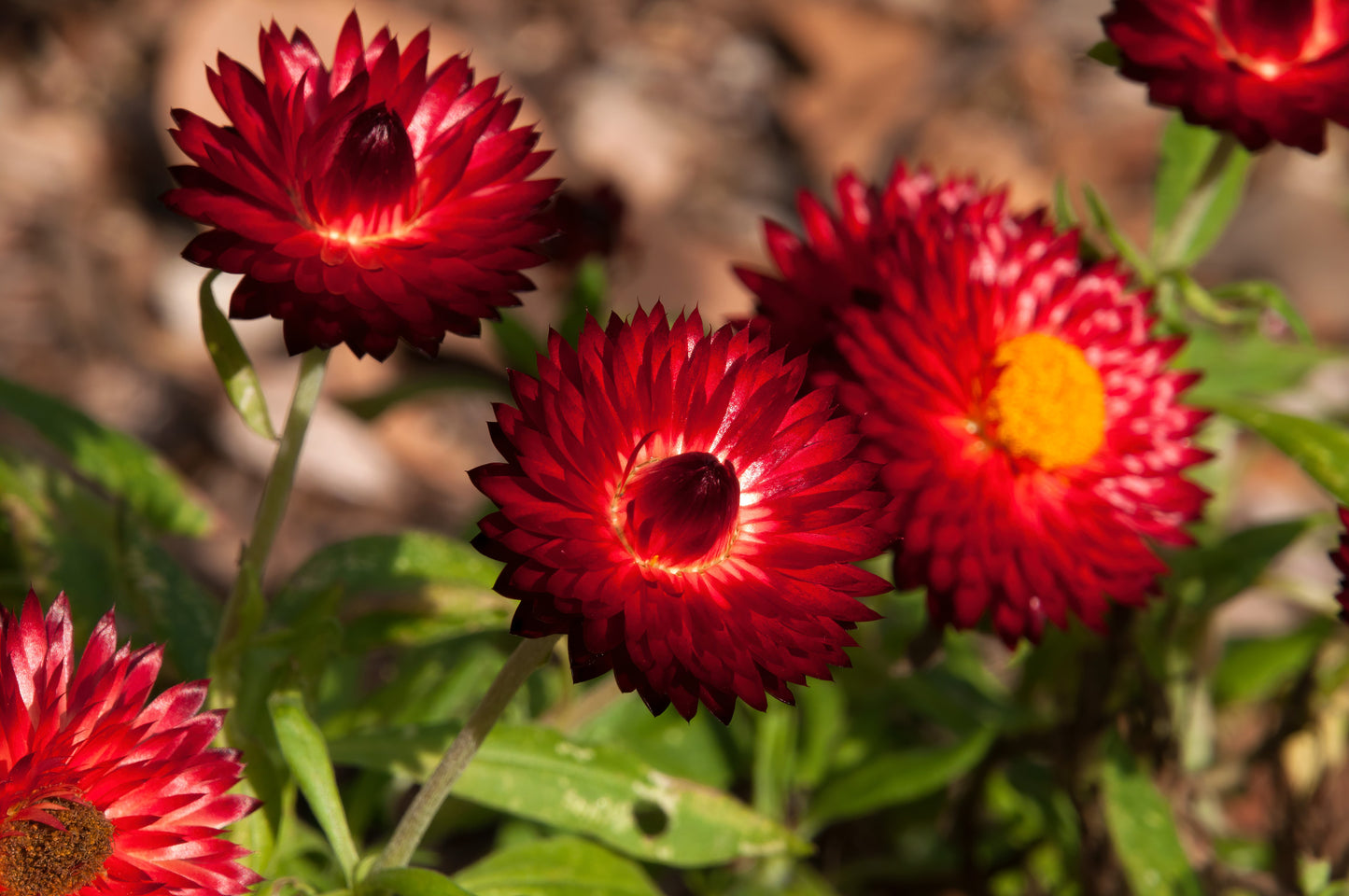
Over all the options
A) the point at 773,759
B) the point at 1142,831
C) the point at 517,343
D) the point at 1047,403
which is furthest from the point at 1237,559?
the point at 517,343

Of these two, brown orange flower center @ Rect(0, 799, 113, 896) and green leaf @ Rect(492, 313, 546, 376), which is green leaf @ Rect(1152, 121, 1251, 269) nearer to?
green leaf @ Rect(492, 313, 546, 376)

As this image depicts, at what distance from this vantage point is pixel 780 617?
1.18 metres

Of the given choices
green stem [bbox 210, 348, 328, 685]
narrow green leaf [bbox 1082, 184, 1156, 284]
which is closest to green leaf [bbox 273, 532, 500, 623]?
green stem [bbox 210, 348, 328, 685]

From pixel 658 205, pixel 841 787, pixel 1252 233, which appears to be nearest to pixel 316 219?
pixel 841 787

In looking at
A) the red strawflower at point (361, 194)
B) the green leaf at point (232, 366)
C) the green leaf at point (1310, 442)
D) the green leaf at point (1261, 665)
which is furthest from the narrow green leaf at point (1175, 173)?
the green leaf at point (232, 366)

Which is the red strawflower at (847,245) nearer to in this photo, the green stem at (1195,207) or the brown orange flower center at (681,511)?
the green stem at (1195,207)

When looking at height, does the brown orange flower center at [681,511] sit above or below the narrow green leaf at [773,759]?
below

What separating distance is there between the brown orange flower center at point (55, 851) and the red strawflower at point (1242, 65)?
146 centimetres

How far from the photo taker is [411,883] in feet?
4.46

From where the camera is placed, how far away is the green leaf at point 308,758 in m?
1.41

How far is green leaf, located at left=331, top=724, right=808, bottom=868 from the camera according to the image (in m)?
1.63

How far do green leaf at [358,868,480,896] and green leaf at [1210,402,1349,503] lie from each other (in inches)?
49.3

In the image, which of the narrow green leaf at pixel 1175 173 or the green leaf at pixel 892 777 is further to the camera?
the narrow green leaf at pixel 1175 173

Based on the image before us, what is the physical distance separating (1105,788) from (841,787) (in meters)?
0.45
